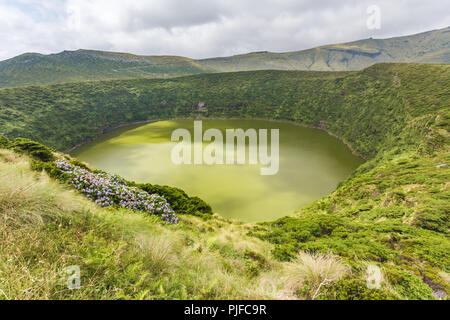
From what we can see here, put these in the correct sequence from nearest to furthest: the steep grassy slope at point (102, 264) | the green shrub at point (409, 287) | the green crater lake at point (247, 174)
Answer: the steep grassy slope at point (102, 264) → the green shrub at point (409, 287) → the green crater lake at point (247, 174)

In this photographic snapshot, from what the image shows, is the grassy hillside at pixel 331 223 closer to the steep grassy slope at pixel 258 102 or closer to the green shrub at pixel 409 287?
the green shrub at pixel 409 287

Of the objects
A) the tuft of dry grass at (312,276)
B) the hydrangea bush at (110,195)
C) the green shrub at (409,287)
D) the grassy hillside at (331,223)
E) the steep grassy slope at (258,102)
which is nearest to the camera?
the grassy hillside at (331,223)

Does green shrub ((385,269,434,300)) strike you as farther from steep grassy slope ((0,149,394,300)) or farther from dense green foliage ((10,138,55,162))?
dense green foliage ((10,138,55,162))

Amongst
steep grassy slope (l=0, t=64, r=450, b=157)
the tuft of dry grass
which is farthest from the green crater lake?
the tuft of dry grass

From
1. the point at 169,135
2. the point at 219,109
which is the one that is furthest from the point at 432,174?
the point at 219,109

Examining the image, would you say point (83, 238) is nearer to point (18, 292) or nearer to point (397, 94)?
point (18, 292)

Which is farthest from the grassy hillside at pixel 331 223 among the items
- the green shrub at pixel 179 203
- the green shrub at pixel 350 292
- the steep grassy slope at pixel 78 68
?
the steep grassy slope at pixel 78 68
